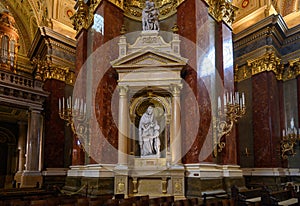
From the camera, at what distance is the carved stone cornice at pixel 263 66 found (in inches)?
500

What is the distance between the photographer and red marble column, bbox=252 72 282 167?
11996 millimetres

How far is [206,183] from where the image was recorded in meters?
8.27

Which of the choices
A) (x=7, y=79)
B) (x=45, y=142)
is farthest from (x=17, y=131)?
(x=7, y=79)

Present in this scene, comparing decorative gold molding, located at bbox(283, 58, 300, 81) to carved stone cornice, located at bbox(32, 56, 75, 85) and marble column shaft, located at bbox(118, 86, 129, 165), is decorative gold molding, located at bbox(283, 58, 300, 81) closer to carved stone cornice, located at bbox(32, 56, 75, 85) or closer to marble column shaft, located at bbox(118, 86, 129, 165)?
marble column shaft, located at bbox(118, 86, 129, 165)

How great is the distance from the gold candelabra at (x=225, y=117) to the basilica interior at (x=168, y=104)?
0.03 metres

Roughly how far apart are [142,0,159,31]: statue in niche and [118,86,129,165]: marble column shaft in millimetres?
2379

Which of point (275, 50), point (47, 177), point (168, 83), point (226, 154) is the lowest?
point (47, 177)

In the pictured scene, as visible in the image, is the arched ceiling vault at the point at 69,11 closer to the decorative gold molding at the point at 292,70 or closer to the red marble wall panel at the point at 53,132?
the decorative gold molding at the point at 292,70

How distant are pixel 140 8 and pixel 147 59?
2752 mm

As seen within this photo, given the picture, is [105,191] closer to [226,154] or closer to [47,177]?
[226,154]

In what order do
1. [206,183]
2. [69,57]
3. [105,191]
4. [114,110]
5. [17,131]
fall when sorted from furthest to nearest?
[17,131], [69,57], [114,110], [105,191], [206,183]

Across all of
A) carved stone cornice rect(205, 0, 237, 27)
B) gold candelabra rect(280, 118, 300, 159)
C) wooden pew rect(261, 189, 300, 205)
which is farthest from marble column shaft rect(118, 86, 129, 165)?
gold candelabra rect(280, 118, 300, 159)

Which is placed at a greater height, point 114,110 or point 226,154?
point 114,110

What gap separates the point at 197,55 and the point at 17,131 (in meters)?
13.3
